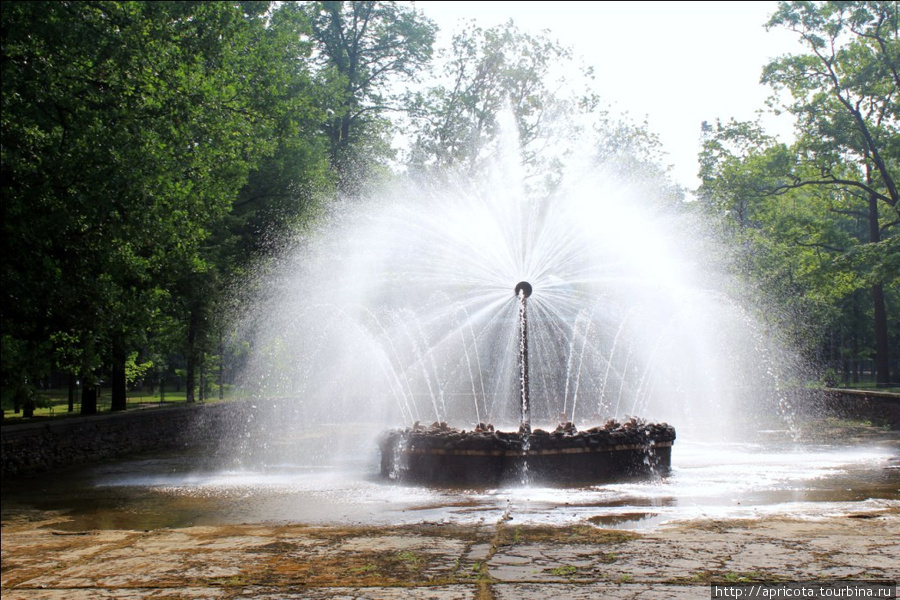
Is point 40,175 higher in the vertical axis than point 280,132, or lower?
lower

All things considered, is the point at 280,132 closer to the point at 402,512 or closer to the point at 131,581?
the point at 402,512

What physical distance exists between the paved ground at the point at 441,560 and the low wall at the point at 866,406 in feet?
55.1

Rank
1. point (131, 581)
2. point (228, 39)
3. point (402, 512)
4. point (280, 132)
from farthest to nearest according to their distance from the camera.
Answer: point (280, 132) → point (228, 39) → point (402, 512) → point (131, 581)

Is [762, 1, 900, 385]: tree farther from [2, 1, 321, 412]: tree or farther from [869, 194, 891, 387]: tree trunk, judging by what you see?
[2, 1, 321, 412]: tree

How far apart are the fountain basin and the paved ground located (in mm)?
3627

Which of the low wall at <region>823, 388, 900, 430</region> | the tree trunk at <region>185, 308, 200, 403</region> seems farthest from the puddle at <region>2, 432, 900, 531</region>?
the tree trunk at <region>185, 308, 200, 403</region>

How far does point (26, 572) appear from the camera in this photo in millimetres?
7676

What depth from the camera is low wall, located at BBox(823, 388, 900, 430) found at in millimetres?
24688

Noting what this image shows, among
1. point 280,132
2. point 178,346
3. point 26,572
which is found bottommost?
point 26,572

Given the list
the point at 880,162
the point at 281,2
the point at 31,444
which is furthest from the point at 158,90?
the point at 880,162

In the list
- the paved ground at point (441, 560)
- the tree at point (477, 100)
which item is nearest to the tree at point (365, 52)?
the tree at point (477, 100)

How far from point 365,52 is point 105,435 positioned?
26746 mm

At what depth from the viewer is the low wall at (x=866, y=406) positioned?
2469 cm

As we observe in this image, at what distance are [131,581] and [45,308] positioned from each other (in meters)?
9.21
